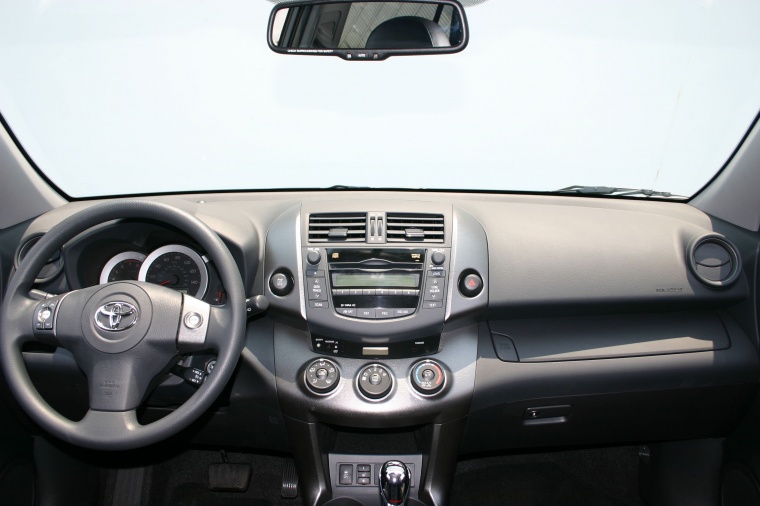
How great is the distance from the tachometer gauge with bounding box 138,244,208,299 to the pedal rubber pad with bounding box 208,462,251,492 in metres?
1.17

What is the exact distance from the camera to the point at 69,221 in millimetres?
1726

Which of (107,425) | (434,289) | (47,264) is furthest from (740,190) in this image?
(47,264)

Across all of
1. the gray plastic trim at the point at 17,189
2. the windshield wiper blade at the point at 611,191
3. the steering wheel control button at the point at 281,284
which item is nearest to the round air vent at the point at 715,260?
the windshield wiper blade at the point at 611,191

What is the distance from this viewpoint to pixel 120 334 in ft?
5.45

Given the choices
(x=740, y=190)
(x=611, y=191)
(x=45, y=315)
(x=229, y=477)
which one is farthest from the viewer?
(x=229, y=477)

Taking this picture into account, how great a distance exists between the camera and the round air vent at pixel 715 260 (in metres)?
2.15

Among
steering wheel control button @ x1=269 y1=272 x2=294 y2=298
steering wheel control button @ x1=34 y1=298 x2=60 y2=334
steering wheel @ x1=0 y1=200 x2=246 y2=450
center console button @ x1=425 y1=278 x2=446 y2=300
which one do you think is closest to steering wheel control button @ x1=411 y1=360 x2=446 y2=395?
center console button @ x1=425 y1=278 x2=446 y2=300

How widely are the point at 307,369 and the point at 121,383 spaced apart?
0.65m

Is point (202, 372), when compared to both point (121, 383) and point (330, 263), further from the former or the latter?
point (330, 263)

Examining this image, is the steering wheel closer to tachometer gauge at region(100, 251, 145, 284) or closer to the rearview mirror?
tachometer gauge at region(100, 251, 145, 284)

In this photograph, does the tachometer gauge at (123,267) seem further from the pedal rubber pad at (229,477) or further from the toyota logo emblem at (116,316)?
the pedal rubber pad at (229,477)

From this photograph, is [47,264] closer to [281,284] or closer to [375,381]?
[281,284]

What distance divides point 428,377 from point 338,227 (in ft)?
2.13

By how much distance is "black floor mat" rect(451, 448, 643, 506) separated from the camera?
8.94ft
